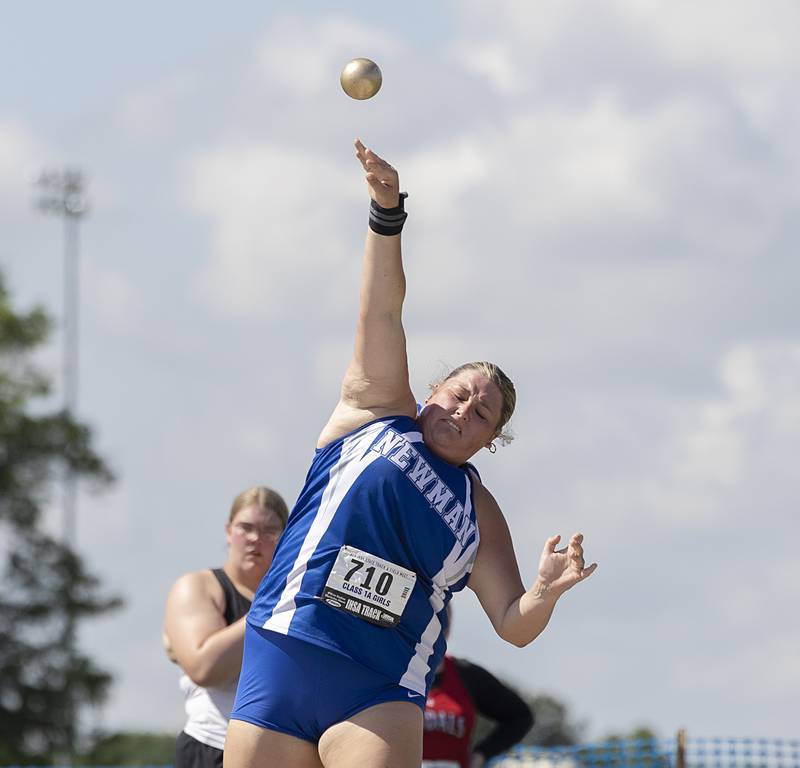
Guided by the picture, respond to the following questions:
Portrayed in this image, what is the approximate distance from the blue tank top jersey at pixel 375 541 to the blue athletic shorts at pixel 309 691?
0.03 metres

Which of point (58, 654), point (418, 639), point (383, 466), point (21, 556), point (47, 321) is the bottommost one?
point (418, 639)

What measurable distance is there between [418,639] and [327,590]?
1.10 ft

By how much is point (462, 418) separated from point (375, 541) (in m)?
0.48

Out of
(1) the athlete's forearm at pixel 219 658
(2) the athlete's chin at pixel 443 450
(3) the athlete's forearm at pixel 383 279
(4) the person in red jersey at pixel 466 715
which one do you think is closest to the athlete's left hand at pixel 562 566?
(2) the athlete's chin at pixel 443 450

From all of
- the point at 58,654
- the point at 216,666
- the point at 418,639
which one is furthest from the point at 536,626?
the point at 58,654

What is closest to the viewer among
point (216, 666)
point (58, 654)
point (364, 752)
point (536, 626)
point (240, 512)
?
point (364, 752)

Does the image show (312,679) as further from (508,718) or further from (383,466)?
(508,718)

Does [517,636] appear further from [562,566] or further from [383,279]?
[383,279]

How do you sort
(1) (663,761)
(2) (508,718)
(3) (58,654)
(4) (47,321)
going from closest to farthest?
1. (2) (508,718)
2. (1) (663,761)
3. (3) (58,654)
4. (4) (47,321)

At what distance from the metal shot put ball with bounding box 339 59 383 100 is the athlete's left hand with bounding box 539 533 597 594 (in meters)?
1.49

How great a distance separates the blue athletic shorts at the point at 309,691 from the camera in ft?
16.1

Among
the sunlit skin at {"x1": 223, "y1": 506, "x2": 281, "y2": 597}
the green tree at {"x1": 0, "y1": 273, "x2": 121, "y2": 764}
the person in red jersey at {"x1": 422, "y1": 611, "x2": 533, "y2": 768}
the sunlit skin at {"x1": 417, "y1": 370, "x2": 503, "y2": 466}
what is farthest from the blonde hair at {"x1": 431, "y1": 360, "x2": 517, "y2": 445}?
the green tree at {"x1": 0, "y1": 273, "x2": 121, "y2": 764}

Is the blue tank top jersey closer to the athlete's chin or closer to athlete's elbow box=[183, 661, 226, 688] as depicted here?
the athlete's chin

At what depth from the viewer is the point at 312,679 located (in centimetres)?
492
